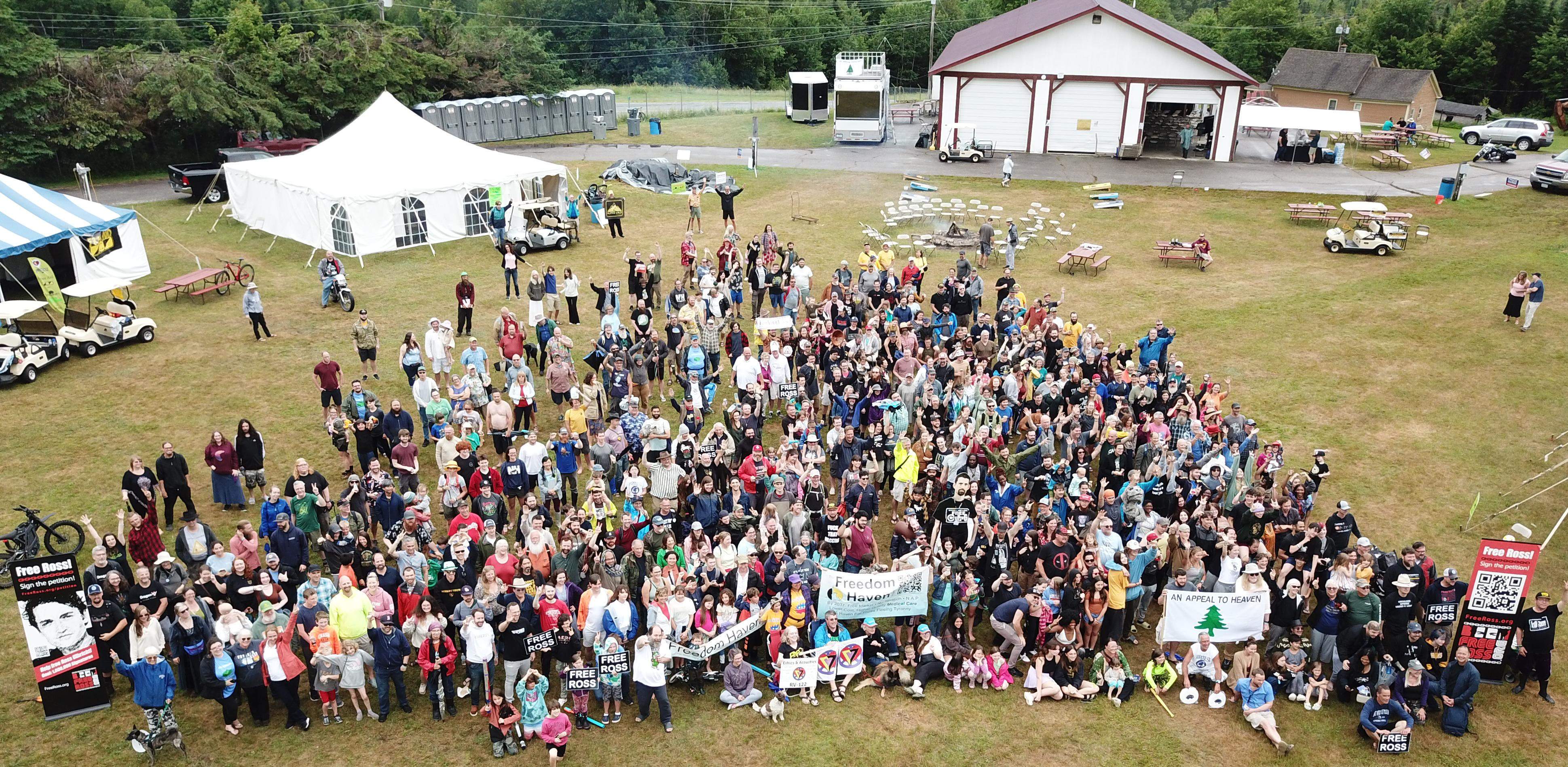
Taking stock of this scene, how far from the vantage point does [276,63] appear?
41.3 meters

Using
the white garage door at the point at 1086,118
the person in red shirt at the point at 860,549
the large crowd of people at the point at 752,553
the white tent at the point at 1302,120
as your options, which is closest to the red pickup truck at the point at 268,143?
the large crowd of people at the point at 752,553

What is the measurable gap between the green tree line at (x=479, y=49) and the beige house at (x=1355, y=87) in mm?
8706

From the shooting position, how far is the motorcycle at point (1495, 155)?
4006 centimetres

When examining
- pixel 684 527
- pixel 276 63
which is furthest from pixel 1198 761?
pixel 276 63

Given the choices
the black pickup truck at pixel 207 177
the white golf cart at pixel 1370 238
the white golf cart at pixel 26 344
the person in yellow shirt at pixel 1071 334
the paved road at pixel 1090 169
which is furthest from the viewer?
the paved road at pixel 1090 169

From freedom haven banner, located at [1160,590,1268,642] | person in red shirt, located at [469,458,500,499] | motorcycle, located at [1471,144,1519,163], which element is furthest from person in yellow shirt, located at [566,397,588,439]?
motorcycle, located at [1471,144,1519,163]

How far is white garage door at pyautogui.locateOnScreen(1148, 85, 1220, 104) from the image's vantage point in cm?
3962

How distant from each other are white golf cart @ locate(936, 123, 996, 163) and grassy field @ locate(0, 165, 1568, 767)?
3218mm

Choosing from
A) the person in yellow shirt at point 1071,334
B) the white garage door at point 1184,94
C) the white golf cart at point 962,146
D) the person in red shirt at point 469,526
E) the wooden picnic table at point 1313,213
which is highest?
the white garage door at point 1184,94

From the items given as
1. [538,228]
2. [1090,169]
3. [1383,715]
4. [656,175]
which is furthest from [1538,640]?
[656,175]

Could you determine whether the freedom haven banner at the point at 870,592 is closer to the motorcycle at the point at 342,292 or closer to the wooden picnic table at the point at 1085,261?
the motorcycle at the point at 342,292

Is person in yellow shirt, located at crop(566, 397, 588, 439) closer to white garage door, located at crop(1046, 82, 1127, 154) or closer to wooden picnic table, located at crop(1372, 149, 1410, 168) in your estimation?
white garage door, located at crop(1046, 82, 1127, 154)

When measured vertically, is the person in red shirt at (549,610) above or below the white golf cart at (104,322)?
below

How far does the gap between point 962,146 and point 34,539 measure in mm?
34414
